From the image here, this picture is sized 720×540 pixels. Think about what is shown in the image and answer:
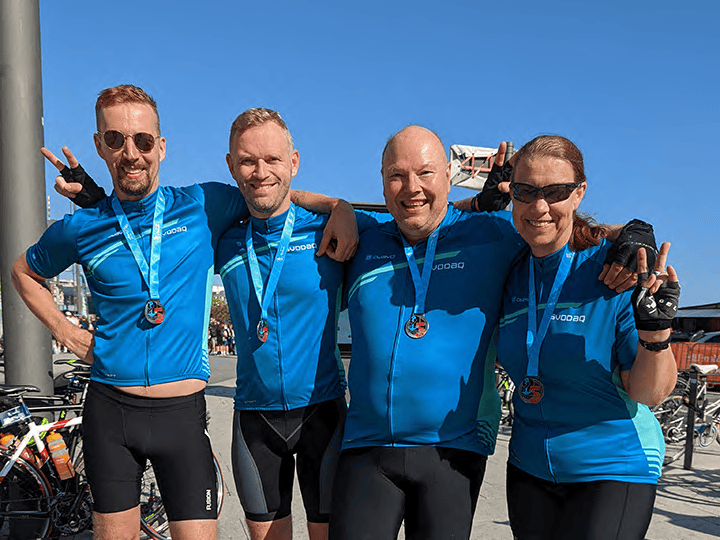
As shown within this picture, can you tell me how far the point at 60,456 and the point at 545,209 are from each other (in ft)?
13.2

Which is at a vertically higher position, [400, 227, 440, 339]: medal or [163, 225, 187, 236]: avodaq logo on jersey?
[163, 225, 187, 236]: avodaq logo on jersey

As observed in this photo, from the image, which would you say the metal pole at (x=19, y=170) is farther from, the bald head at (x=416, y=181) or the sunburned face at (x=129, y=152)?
the bald head at (x=416, y=181)

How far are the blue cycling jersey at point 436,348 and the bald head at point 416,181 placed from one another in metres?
0.11

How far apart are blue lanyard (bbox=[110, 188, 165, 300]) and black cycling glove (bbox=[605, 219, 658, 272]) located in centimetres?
202

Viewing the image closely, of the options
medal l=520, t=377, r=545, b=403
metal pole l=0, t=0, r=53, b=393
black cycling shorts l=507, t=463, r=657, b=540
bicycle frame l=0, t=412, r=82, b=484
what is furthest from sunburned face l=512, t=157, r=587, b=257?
metal pole l=0, t=0, r=53, b=393

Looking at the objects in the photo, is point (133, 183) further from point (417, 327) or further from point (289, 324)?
point (417, 327)

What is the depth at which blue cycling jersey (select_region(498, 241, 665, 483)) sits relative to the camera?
2107 mm

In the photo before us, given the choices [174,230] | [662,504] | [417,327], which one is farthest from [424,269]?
[662,504]

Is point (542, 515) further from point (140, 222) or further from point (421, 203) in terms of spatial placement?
point (140, 222)

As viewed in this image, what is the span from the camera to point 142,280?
286 cm

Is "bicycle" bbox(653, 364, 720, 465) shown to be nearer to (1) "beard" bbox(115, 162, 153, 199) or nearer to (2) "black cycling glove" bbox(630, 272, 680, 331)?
(2) "black cycling glove" bbox(630, 272, 680, 331)

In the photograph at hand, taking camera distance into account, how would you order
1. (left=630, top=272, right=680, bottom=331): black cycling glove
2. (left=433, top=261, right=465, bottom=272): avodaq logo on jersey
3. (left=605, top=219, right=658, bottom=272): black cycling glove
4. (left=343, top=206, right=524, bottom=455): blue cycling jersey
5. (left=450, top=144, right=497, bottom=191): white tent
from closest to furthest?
(left=630, top=272, right=680, bottom=331): black cycling glove < (left=605, top=219, right=658, bottom=272): black cycling glove < (left=343, top=206, right=524, bottom=455): blue cycling jersey < (left=433, top=261, right=465, bottom=272): avodaq logo on jersey < (left=450, top=144, right=497, bottom=191): white tent

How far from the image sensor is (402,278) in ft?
8.34

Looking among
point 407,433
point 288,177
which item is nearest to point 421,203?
point 288,177
